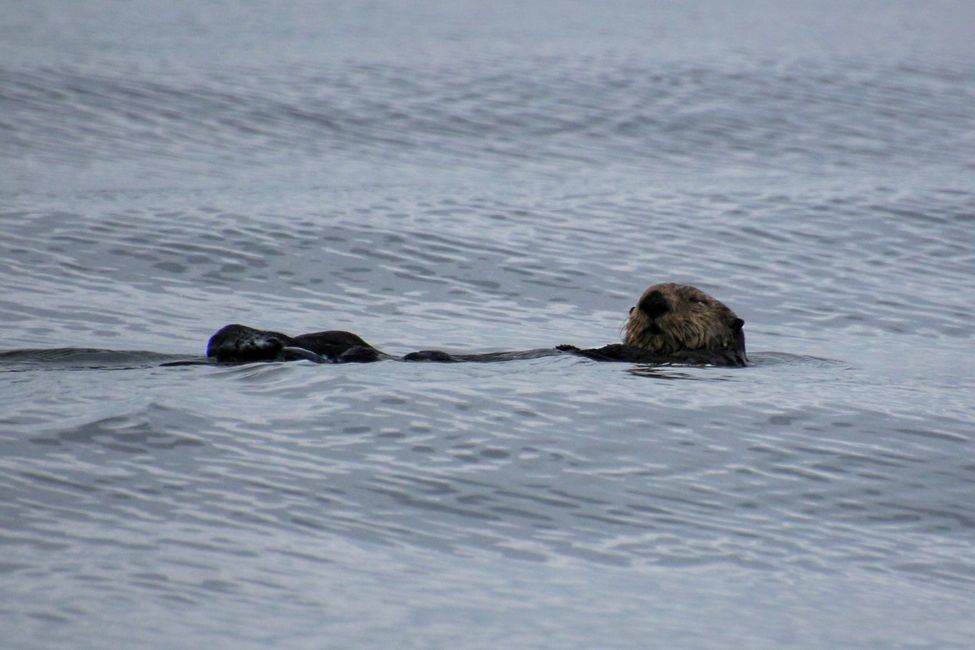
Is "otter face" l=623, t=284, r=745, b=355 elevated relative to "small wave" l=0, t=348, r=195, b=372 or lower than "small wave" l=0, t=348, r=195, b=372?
elevated

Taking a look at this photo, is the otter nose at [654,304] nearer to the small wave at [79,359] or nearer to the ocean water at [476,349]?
the ocean water at [476,349]

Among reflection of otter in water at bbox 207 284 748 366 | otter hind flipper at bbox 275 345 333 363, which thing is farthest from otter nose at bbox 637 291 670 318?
otter hind flipper at bbox 275 345 333 363

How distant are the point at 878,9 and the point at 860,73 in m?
13.1

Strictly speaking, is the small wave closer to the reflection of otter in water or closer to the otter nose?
the reflection of otter in water

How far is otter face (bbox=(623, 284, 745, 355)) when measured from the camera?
734 cm

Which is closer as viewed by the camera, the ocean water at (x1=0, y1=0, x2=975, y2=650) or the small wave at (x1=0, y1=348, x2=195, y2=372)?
the ocean water at (x1=0, y1=0, x2=975, y2=650)

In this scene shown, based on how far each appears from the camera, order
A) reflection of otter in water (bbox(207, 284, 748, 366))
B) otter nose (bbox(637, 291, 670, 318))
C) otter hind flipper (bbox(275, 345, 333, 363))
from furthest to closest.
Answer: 1. otter nose (bbox(637, 291, 670, 318))
2. reflection of otter in water (bbox(207, 284, 748, 366))
3. otter hind flipper (bbox(275, 345, 333, 363))

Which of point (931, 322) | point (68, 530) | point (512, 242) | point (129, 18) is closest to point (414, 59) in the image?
point (129, 18)

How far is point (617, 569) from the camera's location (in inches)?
172

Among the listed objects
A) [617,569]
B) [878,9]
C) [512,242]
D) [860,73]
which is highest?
[878,9]

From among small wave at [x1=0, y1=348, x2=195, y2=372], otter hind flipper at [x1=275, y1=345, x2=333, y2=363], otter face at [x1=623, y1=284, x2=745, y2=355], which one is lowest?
small wave at [x1=0, y1=348, x2=195, y2=372]

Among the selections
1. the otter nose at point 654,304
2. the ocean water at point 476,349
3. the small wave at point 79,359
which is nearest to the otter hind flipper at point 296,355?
the ocean water at point 476,349

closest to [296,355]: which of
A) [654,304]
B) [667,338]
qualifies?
[654,304]

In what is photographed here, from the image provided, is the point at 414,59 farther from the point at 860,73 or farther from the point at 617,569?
the point at 617,569
